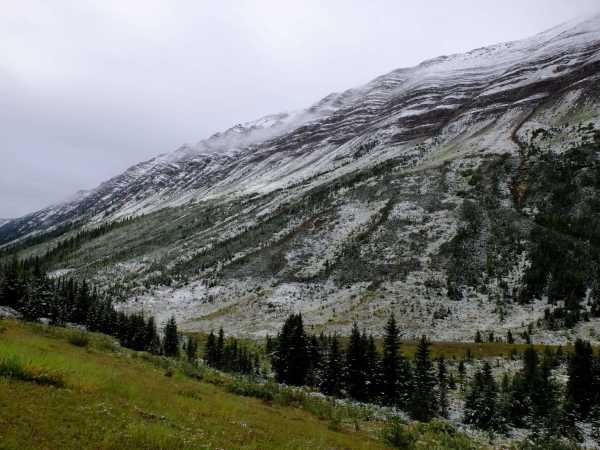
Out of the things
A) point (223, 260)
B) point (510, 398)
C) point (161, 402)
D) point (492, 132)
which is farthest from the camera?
point (492, 132)

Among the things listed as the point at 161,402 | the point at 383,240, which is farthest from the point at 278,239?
the point at 161,402

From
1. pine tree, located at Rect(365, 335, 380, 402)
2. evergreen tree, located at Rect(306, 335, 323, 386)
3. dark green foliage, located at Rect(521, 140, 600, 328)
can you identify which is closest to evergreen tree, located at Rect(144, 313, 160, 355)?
evergreen tree, located at Rect(306, 335, 323, 386)

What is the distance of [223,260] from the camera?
3976 inches

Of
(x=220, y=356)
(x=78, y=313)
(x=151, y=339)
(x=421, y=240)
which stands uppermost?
(x=421, y=240)

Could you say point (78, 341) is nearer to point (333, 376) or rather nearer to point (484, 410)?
point (333, 376)

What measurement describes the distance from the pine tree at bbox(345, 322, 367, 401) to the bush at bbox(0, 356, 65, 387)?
24430 millimetres

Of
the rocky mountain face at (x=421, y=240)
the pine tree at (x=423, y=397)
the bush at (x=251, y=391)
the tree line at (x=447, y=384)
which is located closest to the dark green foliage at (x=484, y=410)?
the tree line at (x=447, y=384)

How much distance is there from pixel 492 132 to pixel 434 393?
12204 centimetres

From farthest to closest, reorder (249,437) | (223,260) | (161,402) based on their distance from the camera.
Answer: (223,260)
(161,402)
(249,437)

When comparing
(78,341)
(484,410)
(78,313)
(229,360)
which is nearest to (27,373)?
(78,341)

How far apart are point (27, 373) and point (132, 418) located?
4.15 metres

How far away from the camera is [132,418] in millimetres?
10945

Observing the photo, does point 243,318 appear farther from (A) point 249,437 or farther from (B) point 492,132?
(B) point 492,132

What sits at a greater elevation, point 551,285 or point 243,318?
point 551,285
